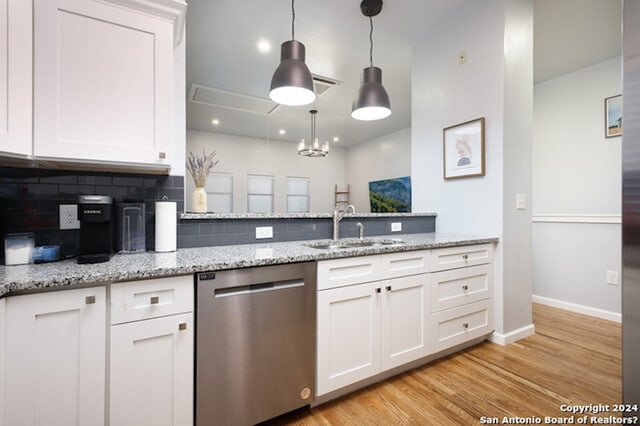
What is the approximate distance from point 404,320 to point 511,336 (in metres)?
1.22

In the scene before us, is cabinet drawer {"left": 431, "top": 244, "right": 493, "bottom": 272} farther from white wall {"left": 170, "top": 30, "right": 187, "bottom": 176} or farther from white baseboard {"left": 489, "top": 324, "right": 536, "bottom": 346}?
white wall {"left": 170, "top": 30, "right": 187, "bottom": 176}

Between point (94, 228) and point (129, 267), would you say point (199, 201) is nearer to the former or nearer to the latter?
point (94, 228)

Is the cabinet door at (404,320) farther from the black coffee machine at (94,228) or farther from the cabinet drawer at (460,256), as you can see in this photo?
the black coffee machine at (94,228)

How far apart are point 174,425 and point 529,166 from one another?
9.94ft

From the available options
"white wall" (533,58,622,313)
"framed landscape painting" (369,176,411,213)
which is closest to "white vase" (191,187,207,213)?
"white wall" (533,58,622,313)

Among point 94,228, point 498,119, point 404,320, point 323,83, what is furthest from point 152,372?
point 323,83

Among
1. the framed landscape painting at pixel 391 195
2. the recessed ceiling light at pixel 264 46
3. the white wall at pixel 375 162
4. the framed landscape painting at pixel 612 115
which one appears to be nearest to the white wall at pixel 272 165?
the white wall at pixel 375 162

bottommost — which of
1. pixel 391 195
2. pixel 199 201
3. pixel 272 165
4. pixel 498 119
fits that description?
pixel 199 201

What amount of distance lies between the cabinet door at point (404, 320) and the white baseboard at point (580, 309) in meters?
2.33

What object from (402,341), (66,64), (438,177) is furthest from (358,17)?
(402,341)

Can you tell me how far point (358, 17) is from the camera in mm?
2617

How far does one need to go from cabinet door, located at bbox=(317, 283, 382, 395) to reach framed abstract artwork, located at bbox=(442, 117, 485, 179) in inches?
59.0

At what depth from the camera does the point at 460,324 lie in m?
2.13

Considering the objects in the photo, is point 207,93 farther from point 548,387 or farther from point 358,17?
point 548,387
